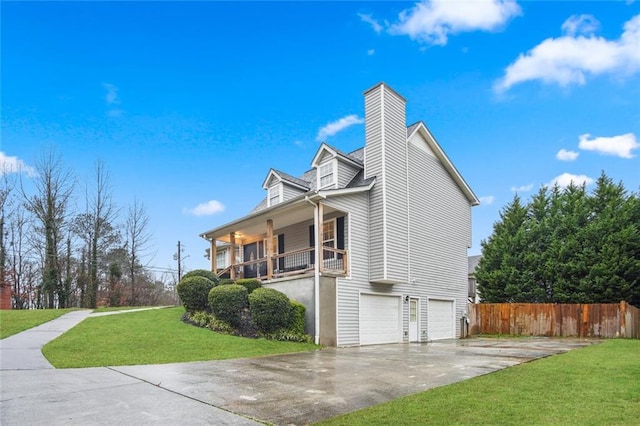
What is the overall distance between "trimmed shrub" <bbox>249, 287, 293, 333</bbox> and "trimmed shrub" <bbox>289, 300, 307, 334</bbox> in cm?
32

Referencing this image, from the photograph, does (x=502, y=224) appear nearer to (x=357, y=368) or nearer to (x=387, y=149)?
(x=387, y=149)

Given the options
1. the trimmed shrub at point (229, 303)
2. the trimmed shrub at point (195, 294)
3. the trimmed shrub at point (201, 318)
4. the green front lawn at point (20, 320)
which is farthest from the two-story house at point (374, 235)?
the green front lawn at point (20, 320)

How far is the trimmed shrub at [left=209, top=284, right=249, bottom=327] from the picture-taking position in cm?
1427

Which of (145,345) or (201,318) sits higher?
(201,318)

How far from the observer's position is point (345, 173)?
58.3ft

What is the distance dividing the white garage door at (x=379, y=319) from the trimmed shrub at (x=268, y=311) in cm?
322

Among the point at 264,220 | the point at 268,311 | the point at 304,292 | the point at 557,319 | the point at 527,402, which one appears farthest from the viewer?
the point at 557,319

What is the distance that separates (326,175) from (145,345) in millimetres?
9579

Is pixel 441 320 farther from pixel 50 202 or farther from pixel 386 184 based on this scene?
pixel 50 202

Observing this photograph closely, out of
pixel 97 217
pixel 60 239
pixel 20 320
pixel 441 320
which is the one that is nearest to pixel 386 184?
pixel 441 320

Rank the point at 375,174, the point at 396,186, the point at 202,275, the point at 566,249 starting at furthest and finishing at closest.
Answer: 1. the point at 566,249
2. the point at 202,275
3. the point at 396,186
4. the point at 375,174

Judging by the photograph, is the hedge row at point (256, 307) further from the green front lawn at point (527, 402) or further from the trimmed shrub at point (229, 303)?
the green front lawn at point (527, 402)

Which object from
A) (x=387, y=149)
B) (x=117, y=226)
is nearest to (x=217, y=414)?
(x=387, y=149)

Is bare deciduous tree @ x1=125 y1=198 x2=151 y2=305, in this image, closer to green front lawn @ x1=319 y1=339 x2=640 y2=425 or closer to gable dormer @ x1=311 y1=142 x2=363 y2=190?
gable dormer @ x1=311 y1=142 x2=363 y2=190
